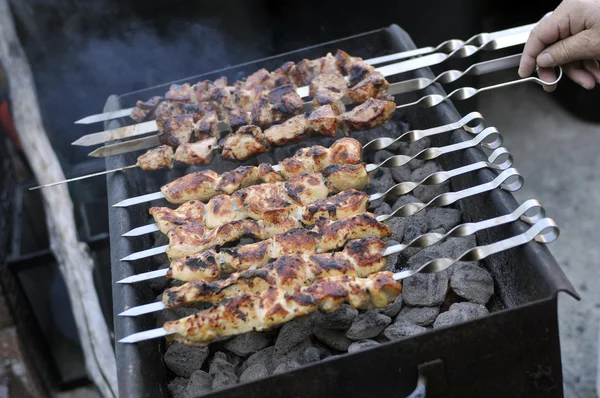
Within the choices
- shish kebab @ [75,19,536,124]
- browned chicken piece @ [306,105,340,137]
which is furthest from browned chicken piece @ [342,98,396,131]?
shish kebab @ [75,19,536,124]

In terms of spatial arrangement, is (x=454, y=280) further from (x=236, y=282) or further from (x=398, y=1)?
(x=398, y=1)

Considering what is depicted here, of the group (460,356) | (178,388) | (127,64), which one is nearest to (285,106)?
(178,388)

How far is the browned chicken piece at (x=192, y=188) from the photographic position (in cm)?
285

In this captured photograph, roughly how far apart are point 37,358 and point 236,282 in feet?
8.91

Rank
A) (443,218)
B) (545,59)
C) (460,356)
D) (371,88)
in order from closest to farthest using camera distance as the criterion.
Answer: (460,356) < (443,218) < (545,59) < (371,88)

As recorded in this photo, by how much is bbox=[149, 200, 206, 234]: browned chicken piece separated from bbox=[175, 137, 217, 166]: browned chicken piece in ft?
1.12

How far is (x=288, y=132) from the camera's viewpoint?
122 inches

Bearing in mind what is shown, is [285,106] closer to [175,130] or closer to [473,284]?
[175,130]

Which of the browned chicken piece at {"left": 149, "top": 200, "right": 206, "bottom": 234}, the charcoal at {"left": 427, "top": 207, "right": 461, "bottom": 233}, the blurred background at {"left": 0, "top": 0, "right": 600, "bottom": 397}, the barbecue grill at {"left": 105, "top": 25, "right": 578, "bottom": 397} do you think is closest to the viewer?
the barbecue grill at {"left": 105, "top": 25, "right": 578, "bottom": 397}

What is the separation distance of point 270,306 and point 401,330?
0.57 meters

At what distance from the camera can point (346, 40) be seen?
150 inches

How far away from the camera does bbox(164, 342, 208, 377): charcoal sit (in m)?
2.45

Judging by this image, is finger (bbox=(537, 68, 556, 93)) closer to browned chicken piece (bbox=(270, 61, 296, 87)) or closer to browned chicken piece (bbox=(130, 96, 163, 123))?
browned chicken piece (bbox=(270, 61, 296, 87))

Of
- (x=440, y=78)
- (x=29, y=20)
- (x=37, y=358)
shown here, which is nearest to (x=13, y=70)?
(x=29, y=20)
